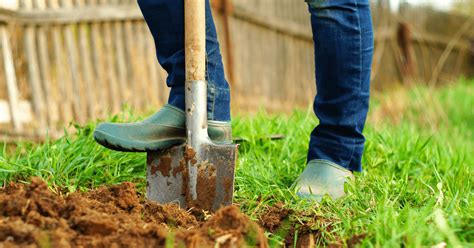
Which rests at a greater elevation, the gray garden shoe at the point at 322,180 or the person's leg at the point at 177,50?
the person's leg at the point at 177,50

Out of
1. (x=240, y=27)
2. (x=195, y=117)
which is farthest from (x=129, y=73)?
(x=195, y=117)

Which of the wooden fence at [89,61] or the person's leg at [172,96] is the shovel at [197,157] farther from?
the wooden fence at [89,61]

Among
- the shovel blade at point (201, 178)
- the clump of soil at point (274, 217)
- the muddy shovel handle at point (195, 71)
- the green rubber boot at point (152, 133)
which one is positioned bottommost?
the clump of soil at point (274, 217)

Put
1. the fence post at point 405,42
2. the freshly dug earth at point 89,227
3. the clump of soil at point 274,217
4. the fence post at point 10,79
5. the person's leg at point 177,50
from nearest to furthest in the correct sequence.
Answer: the freshly dug earth at point 89,227 → the clump of soil at point 274,217 → the person's leg at point 177,50 → the fence post at point 10,79 → the fence post at point 405,42

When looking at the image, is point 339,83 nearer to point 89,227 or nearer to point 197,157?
point 197,157

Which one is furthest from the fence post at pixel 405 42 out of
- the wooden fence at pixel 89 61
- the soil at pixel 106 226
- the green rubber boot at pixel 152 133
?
the soil at pixel 106 226

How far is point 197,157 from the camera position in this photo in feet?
6.91

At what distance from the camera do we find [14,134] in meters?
4.43

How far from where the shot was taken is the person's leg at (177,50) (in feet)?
7.23

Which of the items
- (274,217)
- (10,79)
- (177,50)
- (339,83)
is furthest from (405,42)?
(274,217)

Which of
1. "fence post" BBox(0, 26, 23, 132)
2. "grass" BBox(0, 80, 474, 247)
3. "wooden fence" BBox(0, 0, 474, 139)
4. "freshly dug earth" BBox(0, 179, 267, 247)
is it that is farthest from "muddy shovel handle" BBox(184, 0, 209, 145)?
"fence post" BBox(0, 26, 23, 132)

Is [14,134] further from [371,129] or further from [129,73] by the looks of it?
[371,129]

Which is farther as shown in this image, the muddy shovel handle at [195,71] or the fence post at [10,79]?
the fence post at [10,79]

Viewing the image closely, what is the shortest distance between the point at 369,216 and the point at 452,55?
10.2 m
